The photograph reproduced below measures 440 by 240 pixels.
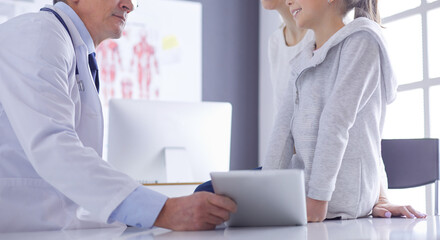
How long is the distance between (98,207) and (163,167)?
1.43 metres

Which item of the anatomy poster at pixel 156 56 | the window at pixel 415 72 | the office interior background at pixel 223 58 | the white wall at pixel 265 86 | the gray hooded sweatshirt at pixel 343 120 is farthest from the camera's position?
the white wall at pixel 265 86

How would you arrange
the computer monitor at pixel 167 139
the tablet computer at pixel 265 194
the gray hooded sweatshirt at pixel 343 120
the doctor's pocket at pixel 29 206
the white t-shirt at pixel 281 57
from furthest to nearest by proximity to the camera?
the white t-shirt at pixel 281 57
the computer monitor at pixel 167 139
the gray hooded sweatshirt at pixel 343 120
the doctor's pocket at pixel 29 206
the tablet computer at pixel 265 194

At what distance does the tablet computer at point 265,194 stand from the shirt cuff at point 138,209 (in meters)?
0.13

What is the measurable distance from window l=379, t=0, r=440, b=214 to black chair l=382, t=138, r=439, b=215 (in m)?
0.86

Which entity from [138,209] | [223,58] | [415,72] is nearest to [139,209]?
[138,209]

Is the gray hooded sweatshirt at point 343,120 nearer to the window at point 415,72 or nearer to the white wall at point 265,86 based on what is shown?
the window at point 415,72

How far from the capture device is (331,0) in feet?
5.41

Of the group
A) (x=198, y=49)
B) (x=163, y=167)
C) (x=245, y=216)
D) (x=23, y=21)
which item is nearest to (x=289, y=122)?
(x=245, y=216)

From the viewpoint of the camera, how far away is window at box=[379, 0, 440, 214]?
331 centimetres

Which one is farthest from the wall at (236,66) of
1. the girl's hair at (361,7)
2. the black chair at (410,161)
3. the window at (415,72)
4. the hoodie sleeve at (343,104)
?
the hoodie sleeve at (343,104)

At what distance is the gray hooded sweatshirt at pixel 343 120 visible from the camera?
1.31m

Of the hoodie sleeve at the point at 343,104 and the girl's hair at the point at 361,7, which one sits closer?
the hoodie sleeve at the point at 343,104

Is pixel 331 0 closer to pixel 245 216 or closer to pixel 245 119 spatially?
pixel 245 216

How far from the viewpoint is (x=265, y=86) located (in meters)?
4.97
